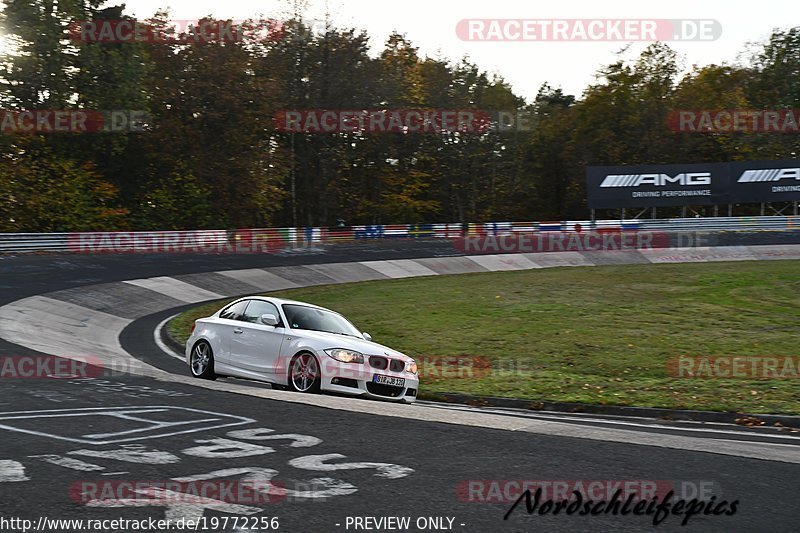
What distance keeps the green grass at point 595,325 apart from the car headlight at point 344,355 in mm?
3230

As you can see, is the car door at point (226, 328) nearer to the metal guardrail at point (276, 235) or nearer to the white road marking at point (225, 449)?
the white road marking at point (225, 449)

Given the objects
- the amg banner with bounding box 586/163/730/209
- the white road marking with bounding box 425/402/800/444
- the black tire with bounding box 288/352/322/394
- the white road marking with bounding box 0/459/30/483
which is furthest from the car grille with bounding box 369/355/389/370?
the amg banner with bounding box 586/163/730/209

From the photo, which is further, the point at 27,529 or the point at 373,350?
the point at 373,350

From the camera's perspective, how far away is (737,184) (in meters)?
50.8

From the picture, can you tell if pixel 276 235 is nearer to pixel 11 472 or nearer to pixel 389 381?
pixel 389 381

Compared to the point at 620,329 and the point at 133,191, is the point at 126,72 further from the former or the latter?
the point at 620,329

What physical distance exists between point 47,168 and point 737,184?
3923cm

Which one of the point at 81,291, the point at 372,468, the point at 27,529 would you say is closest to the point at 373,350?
the point at 372,468

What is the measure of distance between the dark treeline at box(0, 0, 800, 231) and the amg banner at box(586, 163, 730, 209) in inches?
679

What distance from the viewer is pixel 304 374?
12242 millimetres

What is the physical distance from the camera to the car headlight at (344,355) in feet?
39.3

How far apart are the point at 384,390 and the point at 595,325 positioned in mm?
11156

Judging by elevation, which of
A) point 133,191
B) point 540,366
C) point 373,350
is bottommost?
point 540,366

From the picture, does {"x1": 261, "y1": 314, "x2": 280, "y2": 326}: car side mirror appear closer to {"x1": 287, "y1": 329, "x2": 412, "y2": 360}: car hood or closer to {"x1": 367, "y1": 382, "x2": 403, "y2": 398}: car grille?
{"x1": 287, "y1": 329, "x2": 412, "y2": 360}: car hood
